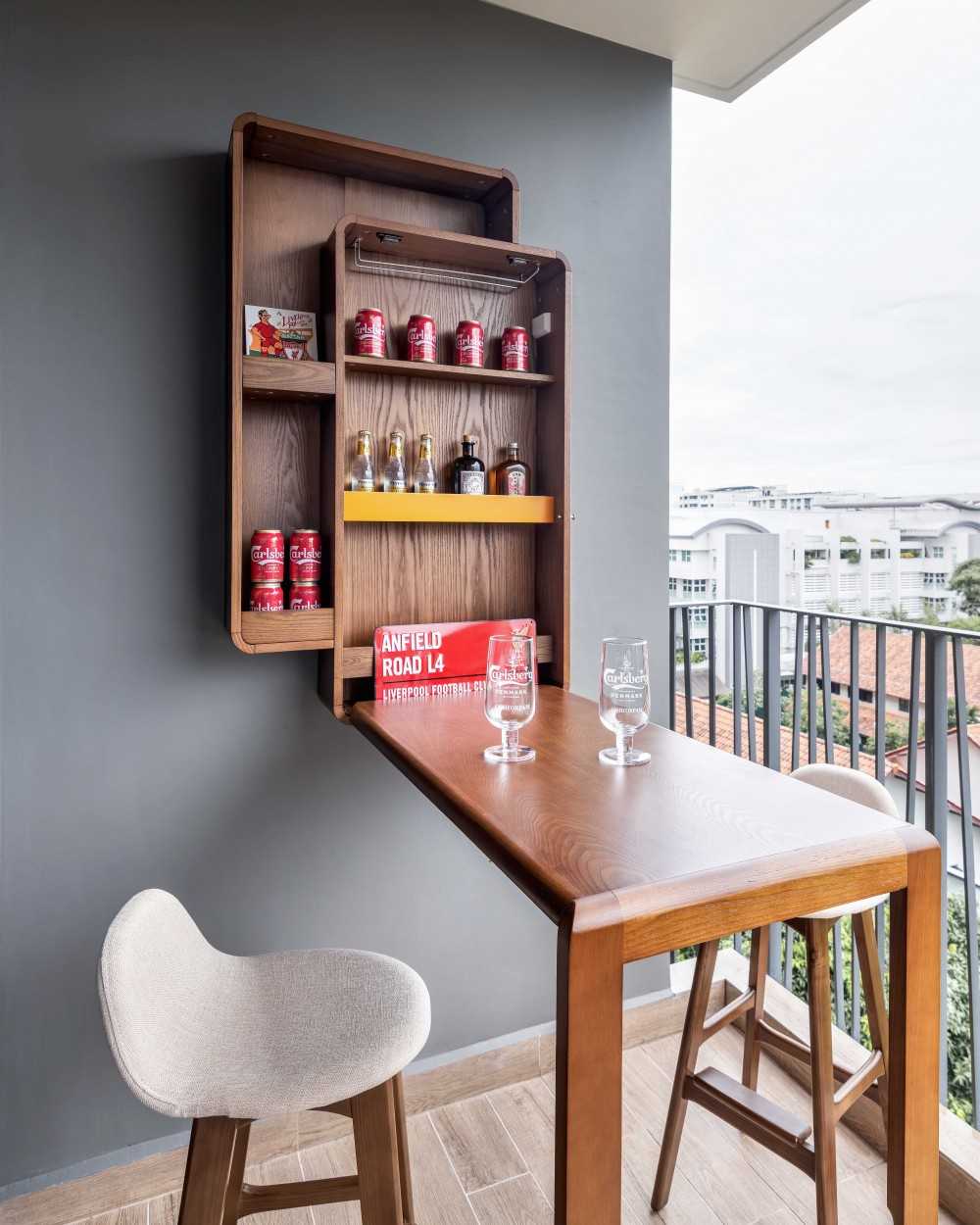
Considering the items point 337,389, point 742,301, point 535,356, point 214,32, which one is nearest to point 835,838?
point 337,389

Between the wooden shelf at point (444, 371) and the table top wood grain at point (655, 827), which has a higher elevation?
the wooden shelf at point (444, 371)

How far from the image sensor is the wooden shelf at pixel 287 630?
1.52m

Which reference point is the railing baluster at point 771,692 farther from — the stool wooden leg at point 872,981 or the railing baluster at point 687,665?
the stool wooden leg at point 872,981

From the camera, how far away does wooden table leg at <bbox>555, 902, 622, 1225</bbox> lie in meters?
0.74

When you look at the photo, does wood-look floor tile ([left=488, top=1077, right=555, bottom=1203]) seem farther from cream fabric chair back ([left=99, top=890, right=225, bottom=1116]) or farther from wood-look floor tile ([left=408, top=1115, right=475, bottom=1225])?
cream fabric chair back ([left=99, top=890, right=225, bottom=1116])

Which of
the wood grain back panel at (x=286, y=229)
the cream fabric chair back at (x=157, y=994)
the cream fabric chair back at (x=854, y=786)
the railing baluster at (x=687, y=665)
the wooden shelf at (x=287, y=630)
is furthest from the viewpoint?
the railing baluster at (x=687, y=665)

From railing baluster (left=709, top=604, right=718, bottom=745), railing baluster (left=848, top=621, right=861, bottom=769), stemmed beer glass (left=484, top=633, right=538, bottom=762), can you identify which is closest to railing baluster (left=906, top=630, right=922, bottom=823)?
railing baluster (left=848, top=621, right=861, bottom=769)

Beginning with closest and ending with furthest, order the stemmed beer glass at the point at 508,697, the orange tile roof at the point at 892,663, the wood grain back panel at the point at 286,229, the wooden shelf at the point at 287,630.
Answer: the stemmed beer glass at the point at 508,697 → the wooden shelf at the point at 287,630 → the wood grain back panel at the point at 286,229 → the orange tile roof at the point at 892,663

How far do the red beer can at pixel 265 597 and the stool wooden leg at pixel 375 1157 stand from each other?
0.91 meters

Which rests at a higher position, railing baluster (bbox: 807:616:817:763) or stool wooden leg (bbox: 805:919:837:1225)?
railing baluster (bbox: 807:616:817:763)

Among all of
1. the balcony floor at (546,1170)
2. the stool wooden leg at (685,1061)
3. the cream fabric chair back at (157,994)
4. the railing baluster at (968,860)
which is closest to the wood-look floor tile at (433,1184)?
the balcony floor at (546,1170)

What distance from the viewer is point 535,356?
1884 millimetres

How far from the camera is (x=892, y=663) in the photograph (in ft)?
6.84

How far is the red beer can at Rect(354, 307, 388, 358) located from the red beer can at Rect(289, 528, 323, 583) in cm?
41
